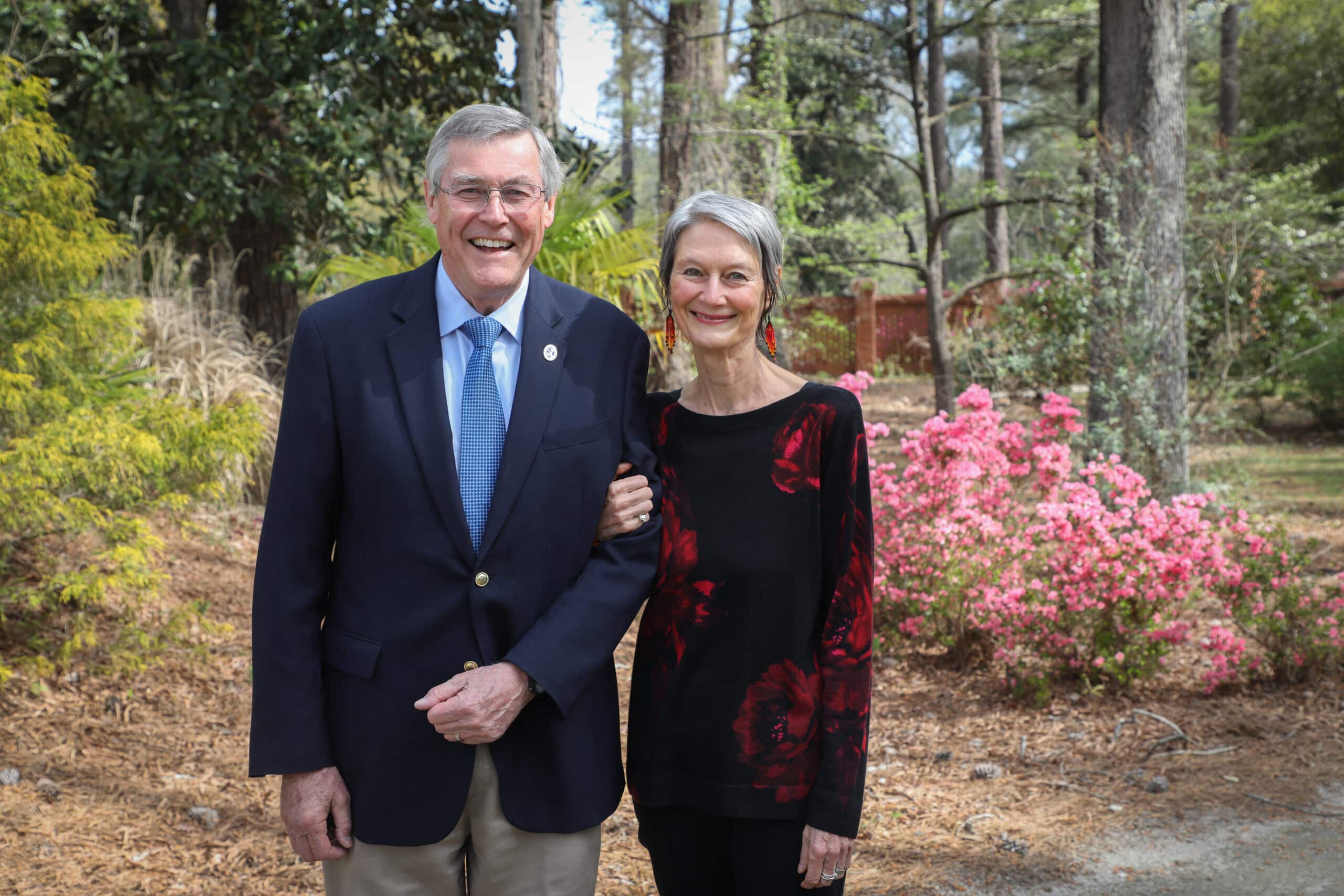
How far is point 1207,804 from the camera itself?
11.6ft

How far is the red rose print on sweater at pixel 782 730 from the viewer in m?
1.89

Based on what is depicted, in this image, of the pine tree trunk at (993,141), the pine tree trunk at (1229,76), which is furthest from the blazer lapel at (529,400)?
the pine tree trunk at (1229,76)

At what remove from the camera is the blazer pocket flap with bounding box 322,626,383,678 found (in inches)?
70.4

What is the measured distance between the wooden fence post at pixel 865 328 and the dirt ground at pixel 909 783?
14922mm

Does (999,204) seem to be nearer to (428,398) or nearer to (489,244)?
(489,244)

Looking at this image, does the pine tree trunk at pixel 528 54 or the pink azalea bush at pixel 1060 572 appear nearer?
the pink azalea bush at pixel 1060 572

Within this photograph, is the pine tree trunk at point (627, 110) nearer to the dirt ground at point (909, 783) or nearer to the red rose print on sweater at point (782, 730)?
the dirt ground at point (909, 783)

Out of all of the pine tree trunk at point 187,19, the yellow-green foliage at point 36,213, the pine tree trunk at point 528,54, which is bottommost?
the yellow-green foliage at point 36,213

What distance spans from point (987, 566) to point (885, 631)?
579mm

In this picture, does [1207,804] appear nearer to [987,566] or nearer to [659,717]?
[987,566]

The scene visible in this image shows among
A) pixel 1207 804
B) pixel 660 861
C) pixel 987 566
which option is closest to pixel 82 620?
pixel 660 861

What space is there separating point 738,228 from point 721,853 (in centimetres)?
115

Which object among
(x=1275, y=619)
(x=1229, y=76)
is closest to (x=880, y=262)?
(x=1275, y=619)

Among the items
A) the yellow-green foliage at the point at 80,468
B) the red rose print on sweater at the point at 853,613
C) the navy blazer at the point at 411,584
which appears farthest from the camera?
the yellow-green foliage at the point at 80,468
